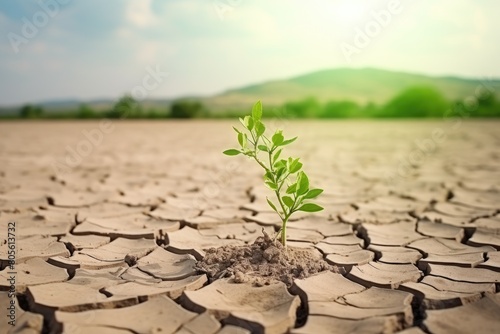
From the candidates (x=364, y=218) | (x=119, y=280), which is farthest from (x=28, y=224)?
(x=364, y=218)

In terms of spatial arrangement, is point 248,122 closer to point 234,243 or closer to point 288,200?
point 288,200

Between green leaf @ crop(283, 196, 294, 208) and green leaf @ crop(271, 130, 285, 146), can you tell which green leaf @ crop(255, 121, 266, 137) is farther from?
green leaf @ crop(283, 196, 294, 208)

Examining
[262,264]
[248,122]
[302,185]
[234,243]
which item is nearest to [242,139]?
[248,122]

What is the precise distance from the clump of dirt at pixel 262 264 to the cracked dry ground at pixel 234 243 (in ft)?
0.20

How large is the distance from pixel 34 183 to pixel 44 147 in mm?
3644

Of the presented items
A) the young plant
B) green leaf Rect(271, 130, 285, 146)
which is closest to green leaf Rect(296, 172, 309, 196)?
the young plant

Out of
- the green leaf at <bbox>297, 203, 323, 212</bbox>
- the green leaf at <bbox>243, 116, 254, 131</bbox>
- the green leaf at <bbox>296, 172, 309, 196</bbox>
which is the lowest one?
the green leaf at <bbox>297, 203, 323, 212</bbox>

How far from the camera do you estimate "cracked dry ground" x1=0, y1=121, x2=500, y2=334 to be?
5.26 feet

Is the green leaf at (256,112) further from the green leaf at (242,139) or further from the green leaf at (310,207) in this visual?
the green leaf at (310,207)

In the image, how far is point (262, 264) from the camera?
1.97m

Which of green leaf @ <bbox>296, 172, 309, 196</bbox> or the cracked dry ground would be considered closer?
the cracked dry ground

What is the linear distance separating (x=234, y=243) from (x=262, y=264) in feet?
1.70

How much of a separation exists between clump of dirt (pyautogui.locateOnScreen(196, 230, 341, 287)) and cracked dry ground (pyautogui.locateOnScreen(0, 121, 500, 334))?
0.06 meters

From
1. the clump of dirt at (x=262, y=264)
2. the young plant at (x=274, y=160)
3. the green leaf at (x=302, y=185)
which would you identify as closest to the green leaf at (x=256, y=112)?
the young plant at (x=274, y=160)
